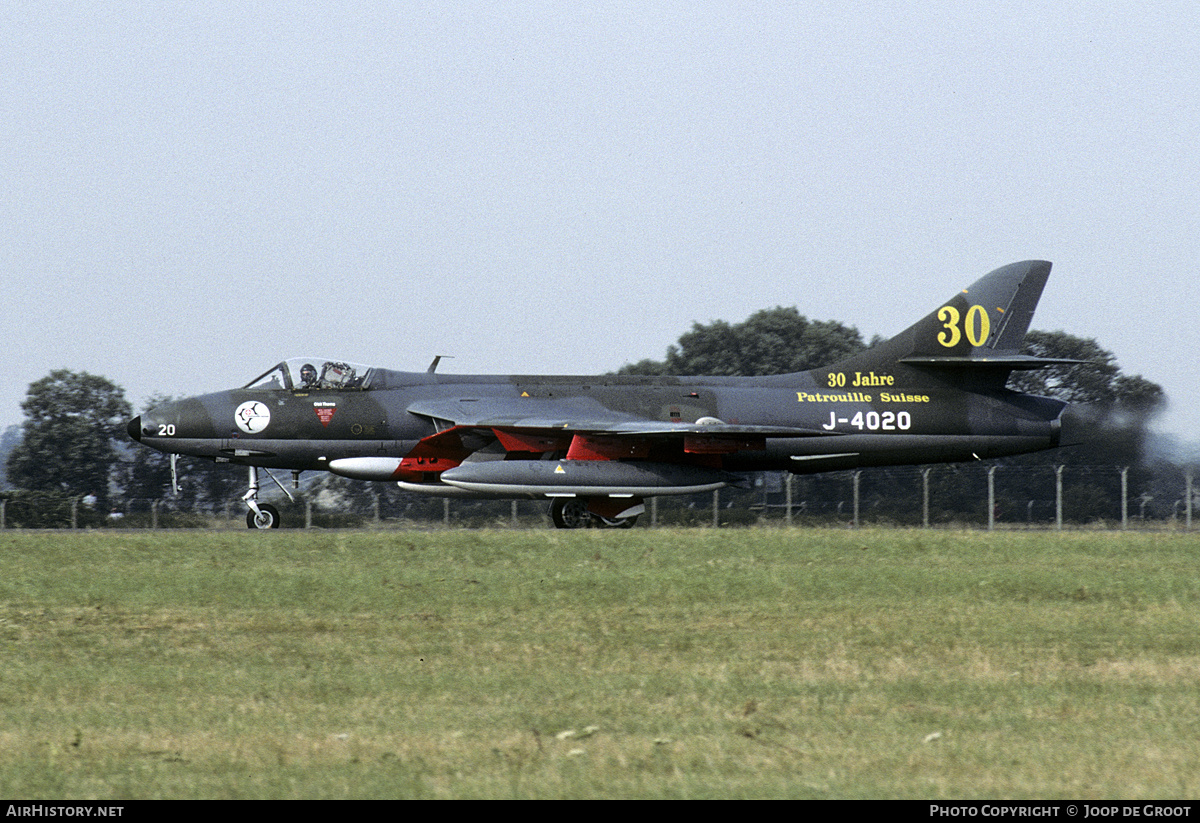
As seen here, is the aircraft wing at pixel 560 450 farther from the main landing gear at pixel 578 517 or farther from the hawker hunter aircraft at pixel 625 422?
the main landing gear at pixel 578 517

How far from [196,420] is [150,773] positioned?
18.2m

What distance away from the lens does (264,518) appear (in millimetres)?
24578

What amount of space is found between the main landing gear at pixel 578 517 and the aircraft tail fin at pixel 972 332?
19.6 ft

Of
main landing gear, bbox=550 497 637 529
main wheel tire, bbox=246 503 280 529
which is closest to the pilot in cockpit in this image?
main wheel tire, bbox=246 503 280 529

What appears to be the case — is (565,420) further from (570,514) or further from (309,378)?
(309,378)

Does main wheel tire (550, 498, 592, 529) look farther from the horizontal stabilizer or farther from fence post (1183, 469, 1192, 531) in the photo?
fence post (1183, 469, 1192, 531)

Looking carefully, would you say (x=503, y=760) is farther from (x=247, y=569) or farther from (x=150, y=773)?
(x=247, y=569)

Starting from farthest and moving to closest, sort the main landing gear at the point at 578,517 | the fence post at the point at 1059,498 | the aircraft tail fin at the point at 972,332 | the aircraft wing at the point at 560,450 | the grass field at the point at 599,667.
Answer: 1. the fence post at the point at 1059,498
2. the aircraft tail fin at the point at 972,332
3. the main landing gear at the point at 578,517
4. the aircraft wing at the point at 560,450
5. the grass field at the point at 599,667

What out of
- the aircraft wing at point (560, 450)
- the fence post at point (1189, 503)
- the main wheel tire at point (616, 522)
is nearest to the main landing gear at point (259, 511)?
the aircraft wing at point (560, 450)

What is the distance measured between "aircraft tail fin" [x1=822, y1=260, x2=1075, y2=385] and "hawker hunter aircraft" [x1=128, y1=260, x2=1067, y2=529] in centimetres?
3

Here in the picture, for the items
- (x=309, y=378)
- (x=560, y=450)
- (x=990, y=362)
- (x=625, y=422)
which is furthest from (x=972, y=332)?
(x=309, y=378)

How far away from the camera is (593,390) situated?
25.7m

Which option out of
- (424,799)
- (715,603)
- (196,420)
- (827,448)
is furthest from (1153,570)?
(196,420)

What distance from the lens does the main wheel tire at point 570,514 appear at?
2406 centimetres
